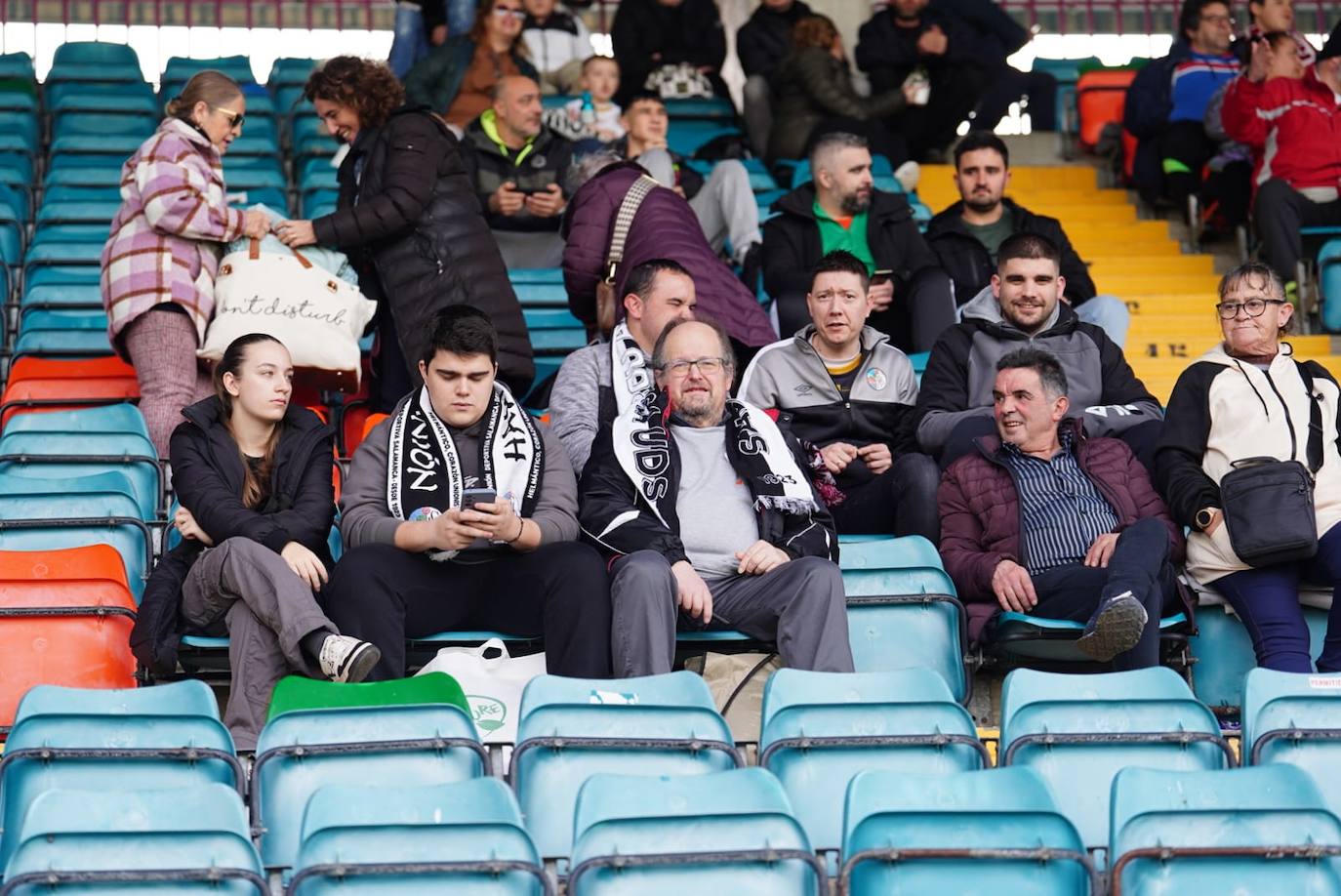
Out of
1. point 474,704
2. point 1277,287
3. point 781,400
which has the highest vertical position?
point 1277,287

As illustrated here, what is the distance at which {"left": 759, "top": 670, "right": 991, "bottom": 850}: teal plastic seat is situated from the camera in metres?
4.45

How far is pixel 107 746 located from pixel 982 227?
4.36m

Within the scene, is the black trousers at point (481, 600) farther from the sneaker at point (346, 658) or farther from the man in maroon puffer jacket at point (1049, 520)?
the man in maroon puffer jacket at point (1049, 520)

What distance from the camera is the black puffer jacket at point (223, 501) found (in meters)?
5.37

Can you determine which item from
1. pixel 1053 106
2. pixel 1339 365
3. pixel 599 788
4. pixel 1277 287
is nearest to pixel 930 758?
pixel 599 788

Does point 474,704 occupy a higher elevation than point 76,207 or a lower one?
lower

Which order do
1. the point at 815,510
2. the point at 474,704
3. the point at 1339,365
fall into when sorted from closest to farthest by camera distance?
1. the point at 474,704
2. the point at 815,510
3. the point at 1339,365

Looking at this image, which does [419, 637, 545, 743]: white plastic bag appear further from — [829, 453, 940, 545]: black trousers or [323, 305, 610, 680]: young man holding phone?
[829, 453, 940, 545]: black trousers

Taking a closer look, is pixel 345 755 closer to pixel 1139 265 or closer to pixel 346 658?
pixel 346 658

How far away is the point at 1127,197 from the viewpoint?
1010cm

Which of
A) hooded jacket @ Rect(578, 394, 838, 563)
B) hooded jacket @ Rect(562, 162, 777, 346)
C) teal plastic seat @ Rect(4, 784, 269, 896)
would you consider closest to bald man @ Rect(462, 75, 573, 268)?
hooded jacket @ Rect(562, 162, 777, 346)

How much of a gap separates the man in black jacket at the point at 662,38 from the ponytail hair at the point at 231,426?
468cm

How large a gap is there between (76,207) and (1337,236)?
507cm

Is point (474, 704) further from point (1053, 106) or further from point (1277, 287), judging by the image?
point (1053, 106)
